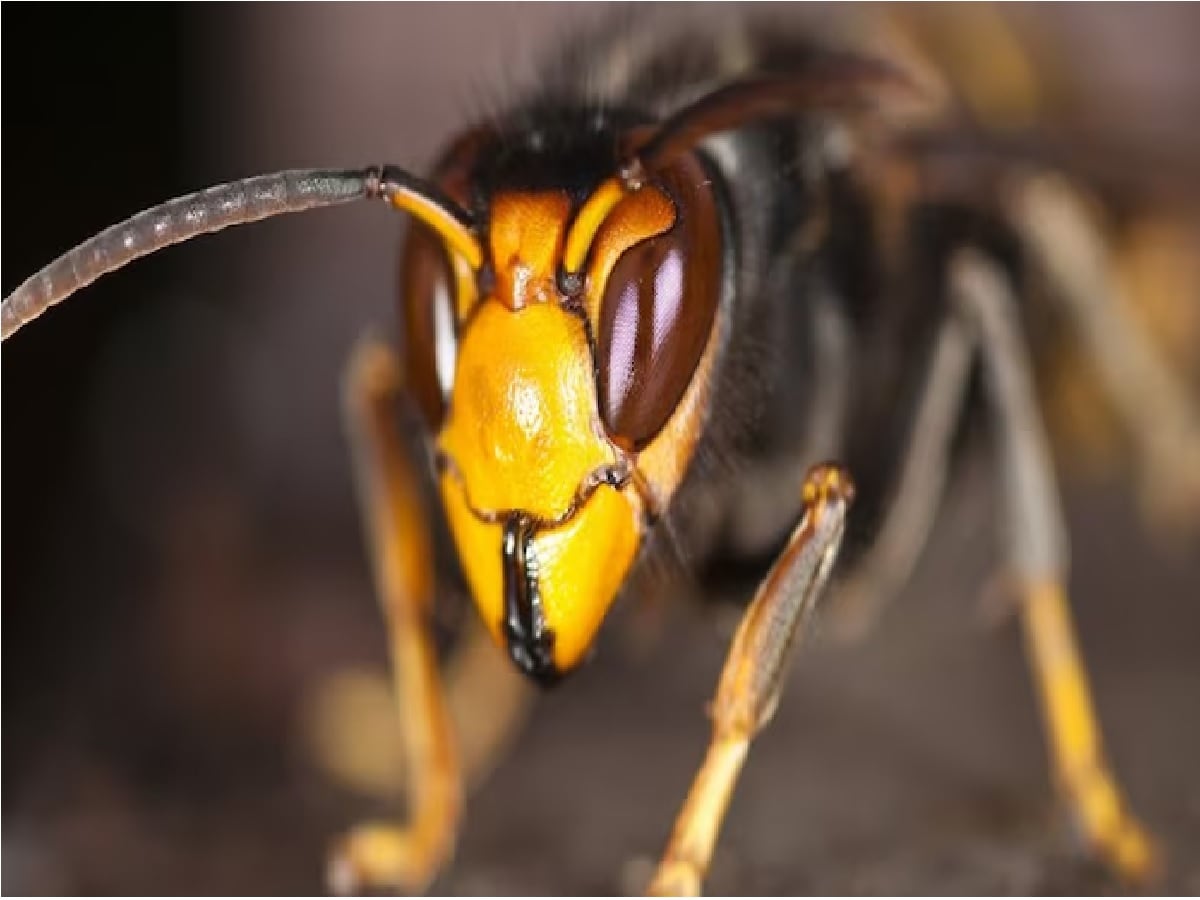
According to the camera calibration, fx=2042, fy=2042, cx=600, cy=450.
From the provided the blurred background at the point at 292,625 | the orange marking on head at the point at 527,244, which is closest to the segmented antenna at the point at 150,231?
the orange marking on head at the point at 527,244

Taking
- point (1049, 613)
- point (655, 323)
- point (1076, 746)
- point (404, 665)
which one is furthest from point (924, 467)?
point (655, 323)

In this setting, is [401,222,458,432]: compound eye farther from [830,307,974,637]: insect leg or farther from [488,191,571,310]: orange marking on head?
[830,307,974,637]: insect leg

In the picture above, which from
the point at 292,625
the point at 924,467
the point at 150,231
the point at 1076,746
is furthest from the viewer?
the point at 292,625

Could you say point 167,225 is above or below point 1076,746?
above

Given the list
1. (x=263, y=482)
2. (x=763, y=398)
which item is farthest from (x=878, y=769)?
(x=263, y=482)

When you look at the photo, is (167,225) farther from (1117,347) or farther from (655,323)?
(1117,347)

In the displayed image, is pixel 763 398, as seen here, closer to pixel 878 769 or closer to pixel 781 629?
pixel 781 629

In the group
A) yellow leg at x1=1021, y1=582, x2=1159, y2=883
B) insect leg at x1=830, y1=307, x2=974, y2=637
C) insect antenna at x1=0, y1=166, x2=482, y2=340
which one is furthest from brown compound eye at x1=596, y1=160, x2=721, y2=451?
yellow leg at x1=1021, y1=582, x2=1159, y2=883
